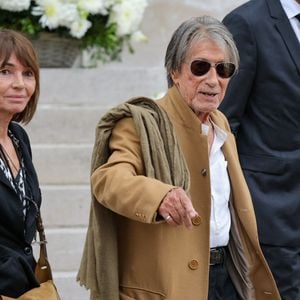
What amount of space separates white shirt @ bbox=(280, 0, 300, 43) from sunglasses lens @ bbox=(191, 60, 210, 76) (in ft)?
3.64

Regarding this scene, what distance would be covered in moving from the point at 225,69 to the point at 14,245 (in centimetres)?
98

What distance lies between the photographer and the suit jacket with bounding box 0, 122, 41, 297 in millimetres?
3809

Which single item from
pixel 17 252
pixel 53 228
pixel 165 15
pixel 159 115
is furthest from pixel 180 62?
pixel 165 15

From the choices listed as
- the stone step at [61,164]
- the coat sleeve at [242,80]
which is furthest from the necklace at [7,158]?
the stone step at [61,164]

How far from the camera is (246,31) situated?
4922 mm

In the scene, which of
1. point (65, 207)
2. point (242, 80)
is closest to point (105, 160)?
point (242, 80)

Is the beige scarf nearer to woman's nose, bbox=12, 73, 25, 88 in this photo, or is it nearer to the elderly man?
the elderly man

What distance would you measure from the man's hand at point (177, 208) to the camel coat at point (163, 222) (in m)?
0.03

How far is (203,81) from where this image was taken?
4.01 meters

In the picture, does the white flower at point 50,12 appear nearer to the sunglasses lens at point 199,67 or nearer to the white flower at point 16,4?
the white flower at point 16,4

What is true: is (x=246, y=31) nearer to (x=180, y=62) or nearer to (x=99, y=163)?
(x=180, y=62)

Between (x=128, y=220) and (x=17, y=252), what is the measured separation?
399 mm

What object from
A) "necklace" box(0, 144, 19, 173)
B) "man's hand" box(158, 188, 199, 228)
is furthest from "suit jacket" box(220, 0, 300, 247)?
"man's hand" box(158, 188, 199, 228)

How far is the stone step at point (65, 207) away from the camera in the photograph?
21.0 ft
